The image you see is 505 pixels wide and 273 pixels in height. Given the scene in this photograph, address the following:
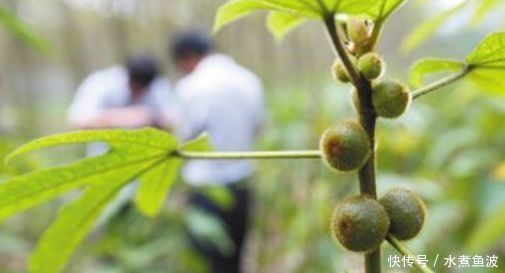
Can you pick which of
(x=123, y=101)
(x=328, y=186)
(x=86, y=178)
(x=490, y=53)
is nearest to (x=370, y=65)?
(x=490, y=53)

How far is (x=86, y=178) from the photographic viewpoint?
2.42ft

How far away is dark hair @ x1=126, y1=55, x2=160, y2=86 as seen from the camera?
11.8 feet

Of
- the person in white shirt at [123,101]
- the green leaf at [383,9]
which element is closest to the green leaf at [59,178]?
the green leaf at [383,9]

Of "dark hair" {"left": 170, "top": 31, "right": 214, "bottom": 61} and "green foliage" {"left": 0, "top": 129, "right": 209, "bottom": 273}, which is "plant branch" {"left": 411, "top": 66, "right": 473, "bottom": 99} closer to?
"green foliage" {"left": 0, "top": 129, "right": 209, "bottom": 273}

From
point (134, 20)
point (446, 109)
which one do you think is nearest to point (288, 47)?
point (134, 20)

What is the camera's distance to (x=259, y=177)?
13.0 ft

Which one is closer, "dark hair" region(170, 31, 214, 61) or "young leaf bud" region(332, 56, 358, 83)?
"young leaf bud" region(332, 56, 358, 83)

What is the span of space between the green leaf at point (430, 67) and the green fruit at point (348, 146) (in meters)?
0.14

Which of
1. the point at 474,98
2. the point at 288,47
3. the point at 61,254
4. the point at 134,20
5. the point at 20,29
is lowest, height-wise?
the point at 288,47

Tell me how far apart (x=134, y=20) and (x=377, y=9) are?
723 centimetres

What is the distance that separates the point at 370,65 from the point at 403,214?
10 cm

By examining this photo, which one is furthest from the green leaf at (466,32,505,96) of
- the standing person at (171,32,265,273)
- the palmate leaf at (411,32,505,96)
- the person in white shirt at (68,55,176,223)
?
the person in white shirt at (68,55,176,223)

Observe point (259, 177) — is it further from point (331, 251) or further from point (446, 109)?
point (331, 251)

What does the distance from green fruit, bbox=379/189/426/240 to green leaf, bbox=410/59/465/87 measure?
5.2 inches
